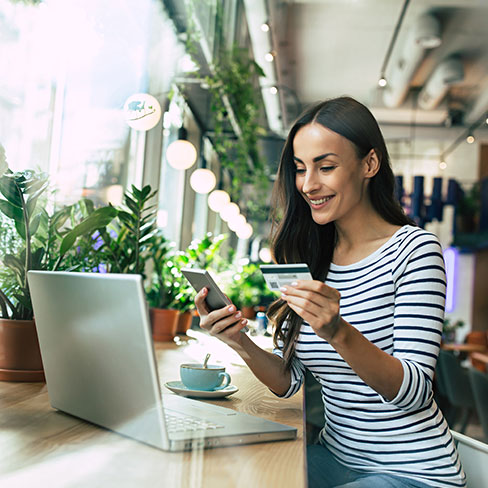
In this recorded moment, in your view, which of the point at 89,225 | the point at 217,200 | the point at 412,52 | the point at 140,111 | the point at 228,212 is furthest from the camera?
the point at 412,52

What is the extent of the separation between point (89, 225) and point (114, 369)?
0.95 m

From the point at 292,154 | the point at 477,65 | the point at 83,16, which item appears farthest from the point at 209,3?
the point at 477,65

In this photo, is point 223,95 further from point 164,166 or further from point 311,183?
point 311,183

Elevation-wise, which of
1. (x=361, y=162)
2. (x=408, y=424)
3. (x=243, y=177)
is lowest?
(x=408, y=424)

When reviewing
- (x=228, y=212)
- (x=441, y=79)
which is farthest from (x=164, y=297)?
(x=441, y=79)

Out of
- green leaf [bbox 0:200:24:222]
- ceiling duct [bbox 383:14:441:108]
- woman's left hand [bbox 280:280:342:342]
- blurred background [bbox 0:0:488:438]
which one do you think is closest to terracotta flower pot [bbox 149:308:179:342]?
blurred background [bbox 0:0:488:438]

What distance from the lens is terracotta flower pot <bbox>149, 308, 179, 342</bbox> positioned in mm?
3297

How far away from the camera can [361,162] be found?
171cm

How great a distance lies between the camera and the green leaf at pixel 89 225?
184 cm

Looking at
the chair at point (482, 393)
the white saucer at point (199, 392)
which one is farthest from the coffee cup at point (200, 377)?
the chair at point (482, 393)

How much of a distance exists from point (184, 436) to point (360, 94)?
11039 millimetres

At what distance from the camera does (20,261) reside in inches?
70.0

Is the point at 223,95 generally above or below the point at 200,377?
above

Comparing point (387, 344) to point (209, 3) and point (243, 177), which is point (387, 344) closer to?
point (209, 3)
